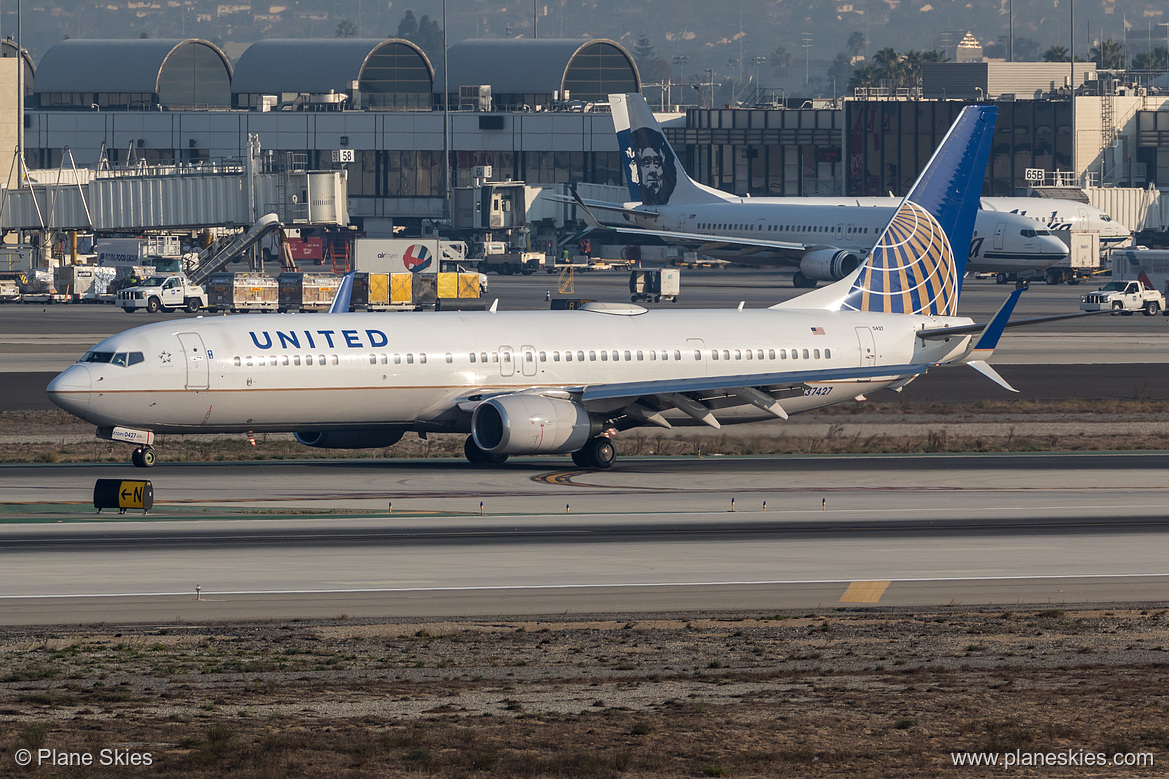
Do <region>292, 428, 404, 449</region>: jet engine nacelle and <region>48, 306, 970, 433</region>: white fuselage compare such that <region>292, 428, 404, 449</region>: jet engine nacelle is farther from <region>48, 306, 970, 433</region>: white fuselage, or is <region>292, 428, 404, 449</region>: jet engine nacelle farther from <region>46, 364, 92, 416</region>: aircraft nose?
<region>46, 364, 92, 416</region>: aircraft nose

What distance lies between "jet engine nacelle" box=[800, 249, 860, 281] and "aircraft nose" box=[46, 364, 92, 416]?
83385 mm

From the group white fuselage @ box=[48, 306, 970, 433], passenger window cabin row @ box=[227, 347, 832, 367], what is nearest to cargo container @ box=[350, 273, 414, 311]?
white fuselage @ box=[48, 306, 970, 433]

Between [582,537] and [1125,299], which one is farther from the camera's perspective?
[1125,299]

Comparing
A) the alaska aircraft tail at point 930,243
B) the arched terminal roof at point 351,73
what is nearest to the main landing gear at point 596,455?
the alaska aircraft tail at point 930,243

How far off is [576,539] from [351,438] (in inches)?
535

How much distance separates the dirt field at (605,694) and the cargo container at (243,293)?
82494 mm

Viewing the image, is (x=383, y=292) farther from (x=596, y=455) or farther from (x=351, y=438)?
(x=596, y=455)

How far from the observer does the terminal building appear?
17412 cm

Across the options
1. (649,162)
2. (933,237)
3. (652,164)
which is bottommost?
(933,237)

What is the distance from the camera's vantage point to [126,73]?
193750mm

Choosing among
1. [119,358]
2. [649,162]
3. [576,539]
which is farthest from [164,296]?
[576,539]

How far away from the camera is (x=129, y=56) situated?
19525cm

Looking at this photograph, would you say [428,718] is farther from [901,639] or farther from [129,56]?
[129,56]

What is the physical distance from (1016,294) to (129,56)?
6570 inches
